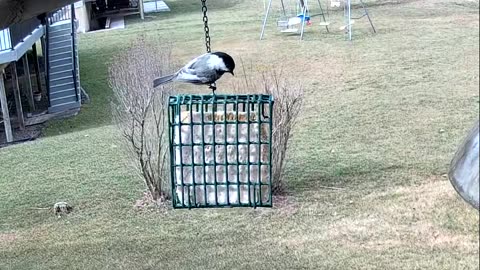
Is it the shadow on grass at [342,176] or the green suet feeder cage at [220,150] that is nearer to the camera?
the green suet feeder cage at [220,150]

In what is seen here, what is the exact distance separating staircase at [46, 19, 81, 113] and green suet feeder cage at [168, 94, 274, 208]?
353 inches

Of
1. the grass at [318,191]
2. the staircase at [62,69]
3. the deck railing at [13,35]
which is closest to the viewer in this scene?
the grass at [318,191]

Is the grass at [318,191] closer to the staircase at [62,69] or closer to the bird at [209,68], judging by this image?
the staircase at [62,69]

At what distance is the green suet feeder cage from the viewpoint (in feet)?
9.42

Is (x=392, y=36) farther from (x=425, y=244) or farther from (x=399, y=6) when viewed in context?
(x=425, y=244)

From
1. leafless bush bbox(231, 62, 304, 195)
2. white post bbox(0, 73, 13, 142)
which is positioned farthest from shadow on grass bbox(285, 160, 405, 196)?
white post bbox(0, 73, 13, 142)

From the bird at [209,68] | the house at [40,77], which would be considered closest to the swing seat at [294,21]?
the house at [40,77]

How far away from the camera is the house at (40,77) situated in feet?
33.6

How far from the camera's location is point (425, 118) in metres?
8.19

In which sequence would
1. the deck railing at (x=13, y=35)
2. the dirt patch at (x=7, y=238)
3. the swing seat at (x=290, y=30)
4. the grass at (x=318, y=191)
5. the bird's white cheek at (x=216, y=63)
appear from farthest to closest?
1. the swing seat at (x=290, y=30)
2. the deck railing at (x=13, y=35)
3. the dirt patch at (x=7, y=238)
4. the grass at (x=318, y=191)
5. the bird's white cheek at (x=216, y=63)

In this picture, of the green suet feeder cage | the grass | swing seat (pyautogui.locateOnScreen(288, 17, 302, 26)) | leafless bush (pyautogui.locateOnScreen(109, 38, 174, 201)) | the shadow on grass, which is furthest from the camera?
swing seat (pyautogui.locateOnScreen(288, 17, 302, 26))

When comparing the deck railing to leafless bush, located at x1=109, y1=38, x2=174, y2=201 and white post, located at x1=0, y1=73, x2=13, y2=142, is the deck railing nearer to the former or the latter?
white post, located at x1=0, y1=73, x2=13, y2=142

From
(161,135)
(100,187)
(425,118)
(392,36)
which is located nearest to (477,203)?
(161,135)

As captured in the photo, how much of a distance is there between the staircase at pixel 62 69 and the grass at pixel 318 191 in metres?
0.49
